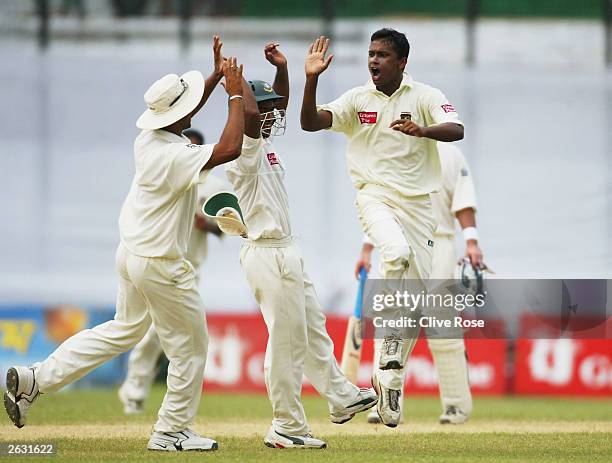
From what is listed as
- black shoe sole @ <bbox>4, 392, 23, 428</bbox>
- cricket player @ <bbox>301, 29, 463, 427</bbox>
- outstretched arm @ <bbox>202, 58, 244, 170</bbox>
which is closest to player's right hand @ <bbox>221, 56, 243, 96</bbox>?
outstretched arm @ <bbox>202, 58, 244, 170</bbox>

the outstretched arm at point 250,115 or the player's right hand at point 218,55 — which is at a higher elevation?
the player's right hand at point 218,55

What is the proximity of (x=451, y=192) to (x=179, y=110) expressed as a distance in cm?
278

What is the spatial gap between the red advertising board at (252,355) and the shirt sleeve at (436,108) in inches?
194

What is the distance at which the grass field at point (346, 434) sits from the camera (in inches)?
254

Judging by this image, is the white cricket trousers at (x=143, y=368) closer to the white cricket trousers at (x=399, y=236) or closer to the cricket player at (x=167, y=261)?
the white cricket trousers at (x=399, y=236)

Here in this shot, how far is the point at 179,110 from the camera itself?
262 inches

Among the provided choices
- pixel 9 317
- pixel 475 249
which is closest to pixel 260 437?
pixel 475 249

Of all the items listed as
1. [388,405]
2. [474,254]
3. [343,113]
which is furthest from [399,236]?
[474,254]

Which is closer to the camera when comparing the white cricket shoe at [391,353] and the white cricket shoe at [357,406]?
the white cricket shoe at [391,353]

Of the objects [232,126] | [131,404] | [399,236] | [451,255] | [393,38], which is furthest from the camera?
[131,404]

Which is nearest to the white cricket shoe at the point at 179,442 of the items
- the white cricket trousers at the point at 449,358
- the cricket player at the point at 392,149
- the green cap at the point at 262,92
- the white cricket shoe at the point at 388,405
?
the white cricket shoe at the point at 388,405

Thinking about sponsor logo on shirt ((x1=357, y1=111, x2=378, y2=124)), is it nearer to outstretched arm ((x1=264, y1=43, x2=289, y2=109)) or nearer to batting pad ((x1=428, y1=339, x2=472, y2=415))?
outstretched arm ((x1=264, y1=43, x2=289, y2=109))

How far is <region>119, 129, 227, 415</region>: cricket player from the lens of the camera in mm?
9531

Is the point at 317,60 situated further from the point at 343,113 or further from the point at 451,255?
the point at 451,255
